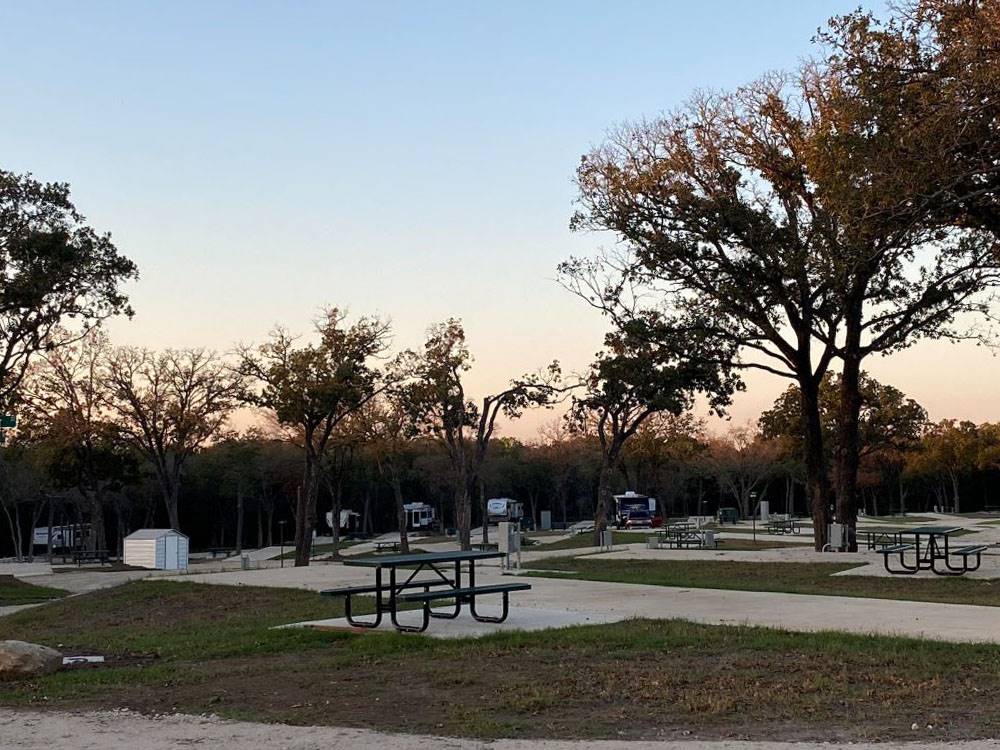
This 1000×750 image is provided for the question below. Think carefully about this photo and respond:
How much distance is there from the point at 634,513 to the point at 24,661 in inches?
2051

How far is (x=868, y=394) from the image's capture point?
52438mm

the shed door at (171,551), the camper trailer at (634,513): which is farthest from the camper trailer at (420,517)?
the shed door at (171,551)

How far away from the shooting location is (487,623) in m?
12.1

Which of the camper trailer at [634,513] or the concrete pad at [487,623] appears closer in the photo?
the concrete pad at [487,623]

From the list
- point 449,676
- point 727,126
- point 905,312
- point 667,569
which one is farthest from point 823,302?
point 449,676

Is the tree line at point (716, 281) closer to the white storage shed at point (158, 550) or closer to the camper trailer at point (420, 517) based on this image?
the white storage shed at point (158, 550)

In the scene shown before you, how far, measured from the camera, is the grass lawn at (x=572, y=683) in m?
6.93

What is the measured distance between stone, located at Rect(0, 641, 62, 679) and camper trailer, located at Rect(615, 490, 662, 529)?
49.5 m

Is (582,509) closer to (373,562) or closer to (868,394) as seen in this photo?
(868,394)

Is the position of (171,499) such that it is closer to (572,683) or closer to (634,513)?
(634,513)

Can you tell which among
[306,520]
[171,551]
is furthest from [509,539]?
[171,551]

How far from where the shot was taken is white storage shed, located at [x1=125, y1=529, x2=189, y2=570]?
40031 mm

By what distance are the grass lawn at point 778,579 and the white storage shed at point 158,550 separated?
19.3m

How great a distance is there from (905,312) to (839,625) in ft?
55.8
